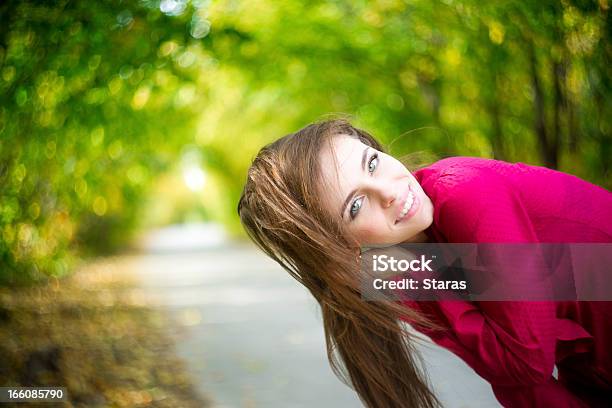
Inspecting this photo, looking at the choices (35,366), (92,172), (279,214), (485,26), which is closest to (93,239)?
(92,172)

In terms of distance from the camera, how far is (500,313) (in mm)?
1610

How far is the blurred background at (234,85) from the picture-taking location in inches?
139

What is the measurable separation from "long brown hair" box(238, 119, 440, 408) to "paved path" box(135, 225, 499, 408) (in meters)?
0.38

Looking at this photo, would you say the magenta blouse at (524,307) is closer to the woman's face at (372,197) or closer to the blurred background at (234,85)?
the woman's face at (372,197)

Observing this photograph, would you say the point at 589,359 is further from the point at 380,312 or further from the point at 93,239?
the point at 93,239

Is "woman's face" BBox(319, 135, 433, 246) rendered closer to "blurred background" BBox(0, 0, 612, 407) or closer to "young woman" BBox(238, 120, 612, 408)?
"young woman" BBox(238, 120, 612, 408)

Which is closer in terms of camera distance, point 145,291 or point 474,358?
point 474,358

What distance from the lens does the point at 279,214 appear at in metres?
1.74

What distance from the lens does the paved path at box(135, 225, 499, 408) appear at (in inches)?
139

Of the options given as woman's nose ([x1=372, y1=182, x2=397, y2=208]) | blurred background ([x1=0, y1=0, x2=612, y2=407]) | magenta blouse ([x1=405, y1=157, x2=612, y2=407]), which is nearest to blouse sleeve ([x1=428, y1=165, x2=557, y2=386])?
magenta blouse ([x1=405, y1=157, x2=612, y2=407])

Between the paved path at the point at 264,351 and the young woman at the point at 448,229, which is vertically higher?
the young woman at the point at 448,229

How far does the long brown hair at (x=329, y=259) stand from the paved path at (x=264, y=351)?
384 millimetres

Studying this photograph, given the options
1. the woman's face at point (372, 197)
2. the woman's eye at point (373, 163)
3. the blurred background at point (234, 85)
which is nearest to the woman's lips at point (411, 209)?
the woman's face at point (372, 197)

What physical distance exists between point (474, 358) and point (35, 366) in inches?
117
